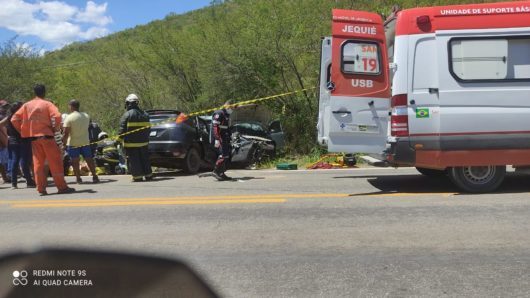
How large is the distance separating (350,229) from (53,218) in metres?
3.97

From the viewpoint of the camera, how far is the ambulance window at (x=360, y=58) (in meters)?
8.20

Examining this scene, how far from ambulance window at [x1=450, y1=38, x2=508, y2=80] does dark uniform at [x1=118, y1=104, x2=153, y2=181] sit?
6179 millimetres

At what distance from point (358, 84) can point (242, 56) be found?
8.63m

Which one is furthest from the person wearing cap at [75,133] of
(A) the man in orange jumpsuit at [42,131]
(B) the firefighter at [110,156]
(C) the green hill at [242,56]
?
(C) the green hill at [242,56]

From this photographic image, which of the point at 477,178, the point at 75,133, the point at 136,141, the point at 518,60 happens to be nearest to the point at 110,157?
the point at 75,133

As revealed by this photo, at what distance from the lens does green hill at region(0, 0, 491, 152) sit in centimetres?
1609

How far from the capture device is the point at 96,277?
2.36 m

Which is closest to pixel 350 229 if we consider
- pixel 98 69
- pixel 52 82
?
pixel 98 69

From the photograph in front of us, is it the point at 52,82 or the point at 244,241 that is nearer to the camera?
the point at 244,241

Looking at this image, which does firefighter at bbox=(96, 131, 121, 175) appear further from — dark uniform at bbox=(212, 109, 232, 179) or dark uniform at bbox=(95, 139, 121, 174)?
dark uniform at bbox=(212, 109, 232, 179)

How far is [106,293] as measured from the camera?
7.47 feet

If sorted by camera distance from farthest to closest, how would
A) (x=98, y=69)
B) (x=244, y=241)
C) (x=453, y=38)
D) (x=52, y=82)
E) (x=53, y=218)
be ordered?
(x=52, y=82)
(x=98, y=69)
(x=453, y=38)
(x=53, y=218)
(x=244, y=241)

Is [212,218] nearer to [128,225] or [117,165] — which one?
[128,225]

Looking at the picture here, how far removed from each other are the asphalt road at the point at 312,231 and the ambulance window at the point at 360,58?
1.91 metres
